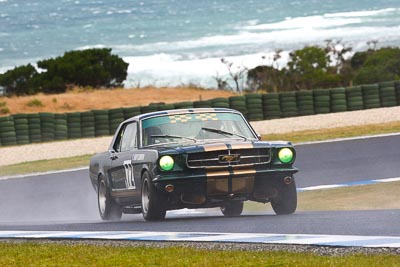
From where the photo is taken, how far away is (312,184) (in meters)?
20.6

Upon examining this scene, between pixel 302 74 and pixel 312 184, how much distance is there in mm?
52072

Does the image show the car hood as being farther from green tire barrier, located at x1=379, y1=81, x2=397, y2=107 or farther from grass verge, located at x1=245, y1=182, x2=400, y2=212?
green tire barrier, located at x1=379, y1=81, x2=397, y2=107

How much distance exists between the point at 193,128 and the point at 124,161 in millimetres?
1025

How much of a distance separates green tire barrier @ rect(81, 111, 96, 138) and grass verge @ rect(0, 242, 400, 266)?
95.6 feet

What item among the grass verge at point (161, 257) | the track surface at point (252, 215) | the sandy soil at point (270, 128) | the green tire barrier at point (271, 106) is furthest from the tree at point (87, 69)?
the grass verge at point (161, 257)

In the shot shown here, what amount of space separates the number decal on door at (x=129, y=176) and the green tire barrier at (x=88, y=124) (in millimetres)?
26296

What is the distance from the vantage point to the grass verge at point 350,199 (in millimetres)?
17148

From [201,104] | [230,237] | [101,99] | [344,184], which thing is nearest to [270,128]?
[201,104]

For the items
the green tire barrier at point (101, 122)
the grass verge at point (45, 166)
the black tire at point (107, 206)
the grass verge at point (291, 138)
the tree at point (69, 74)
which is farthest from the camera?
the tree at point (69, 74)

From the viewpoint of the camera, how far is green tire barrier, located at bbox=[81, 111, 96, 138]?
132ft

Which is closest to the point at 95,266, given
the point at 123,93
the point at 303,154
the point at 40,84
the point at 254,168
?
the point at 254,168

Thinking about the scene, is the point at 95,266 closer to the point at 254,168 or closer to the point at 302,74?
the point at 254,168

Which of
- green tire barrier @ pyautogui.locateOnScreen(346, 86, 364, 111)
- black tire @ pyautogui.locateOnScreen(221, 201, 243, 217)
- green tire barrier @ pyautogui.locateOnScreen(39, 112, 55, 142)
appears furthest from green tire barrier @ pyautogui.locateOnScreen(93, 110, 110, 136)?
black tire @ pyautogui.locateOnScreen(221, 201, 243, 217)

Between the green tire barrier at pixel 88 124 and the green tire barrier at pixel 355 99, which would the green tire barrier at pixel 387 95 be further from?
the green tire barrier at pixel 88 124
